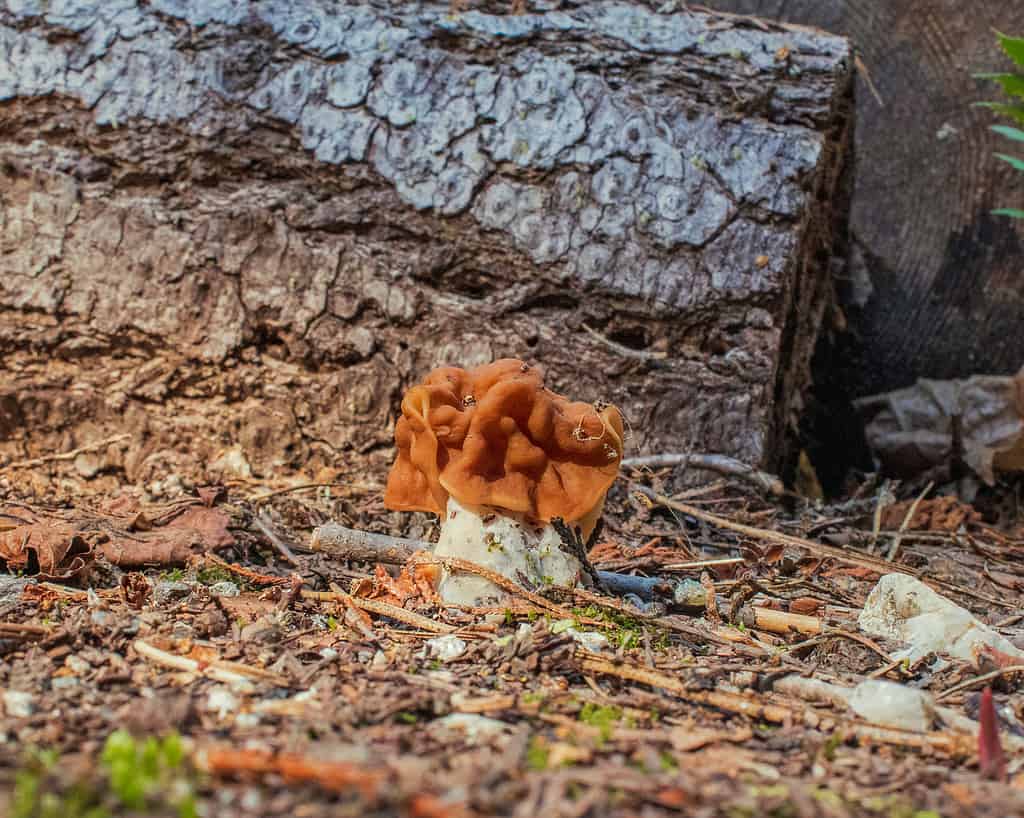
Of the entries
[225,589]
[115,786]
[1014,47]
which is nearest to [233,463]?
[225,589]

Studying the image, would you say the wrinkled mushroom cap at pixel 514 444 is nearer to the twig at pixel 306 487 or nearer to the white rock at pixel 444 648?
the white rock at pixel 444 648

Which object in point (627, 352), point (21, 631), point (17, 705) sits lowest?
point (21, 631)

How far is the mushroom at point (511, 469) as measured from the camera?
2.53 meters

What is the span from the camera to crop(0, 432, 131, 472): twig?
372cm

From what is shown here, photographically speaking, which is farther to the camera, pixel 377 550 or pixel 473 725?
pixel 377 550

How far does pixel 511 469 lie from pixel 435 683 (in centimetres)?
84

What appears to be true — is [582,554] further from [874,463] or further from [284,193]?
[874,463]

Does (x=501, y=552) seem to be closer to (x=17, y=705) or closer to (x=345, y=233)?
(x=17, y=705)

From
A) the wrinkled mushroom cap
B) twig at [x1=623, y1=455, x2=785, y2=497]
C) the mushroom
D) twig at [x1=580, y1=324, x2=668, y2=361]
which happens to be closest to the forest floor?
the mushroom

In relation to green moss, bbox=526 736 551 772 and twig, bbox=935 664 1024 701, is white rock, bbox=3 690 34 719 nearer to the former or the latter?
green moss, bbox=526 736 551 772

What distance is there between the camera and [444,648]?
209cm

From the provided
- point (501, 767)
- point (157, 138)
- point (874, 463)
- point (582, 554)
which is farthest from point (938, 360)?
point (501, 767)

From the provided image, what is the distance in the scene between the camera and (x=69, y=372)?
12.6 ft

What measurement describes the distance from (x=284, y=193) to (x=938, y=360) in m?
3.44
